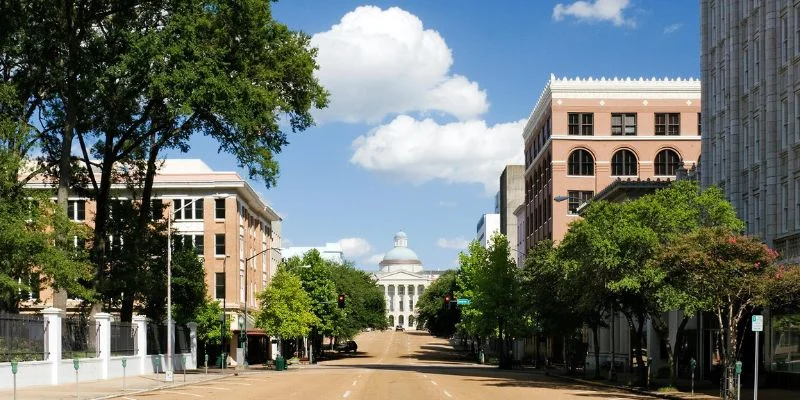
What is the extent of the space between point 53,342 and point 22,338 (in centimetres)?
251

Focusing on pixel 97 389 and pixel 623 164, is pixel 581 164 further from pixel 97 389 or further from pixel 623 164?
pixel 97 389

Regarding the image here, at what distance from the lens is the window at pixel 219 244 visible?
9262cm

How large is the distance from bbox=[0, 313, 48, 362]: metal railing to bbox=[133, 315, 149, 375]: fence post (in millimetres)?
12387

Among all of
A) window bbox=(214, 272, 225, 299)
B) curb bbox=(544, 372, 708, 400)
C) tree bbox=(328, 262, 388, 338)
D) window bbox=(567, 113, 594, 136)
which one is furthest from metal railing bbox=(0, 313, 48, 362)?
window bbox=(567, 113, 594, 136)

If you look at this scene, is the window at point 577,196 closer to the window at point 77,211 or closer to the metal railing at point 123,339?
the window at point 77,211

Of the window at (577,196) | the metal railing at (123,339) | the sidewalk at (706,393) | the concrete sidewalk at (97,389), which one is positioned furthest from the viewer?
the window at (577,196)

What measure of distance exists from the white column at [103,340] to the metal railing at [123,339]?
1.08 meters

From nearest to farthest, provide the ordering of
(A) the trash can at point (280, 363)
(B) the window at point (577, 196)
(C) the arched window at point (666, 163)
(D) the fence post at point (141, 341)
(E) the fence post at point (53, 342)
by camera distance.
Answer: (E) the fence post at point (53, 342) → (D) the fence post at point (141, 341) → (A) the trash can at point (280, 363) → (C) the arched window at point (666, 163) → (B) the window at point (577, 196)

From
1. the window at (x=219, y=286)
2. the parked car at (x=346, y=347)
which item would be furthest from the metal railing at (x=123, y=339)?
the parked car at (x=346, y=347)

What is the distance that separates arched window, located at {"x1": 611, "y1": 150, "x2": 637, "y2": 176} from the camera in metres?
93.3

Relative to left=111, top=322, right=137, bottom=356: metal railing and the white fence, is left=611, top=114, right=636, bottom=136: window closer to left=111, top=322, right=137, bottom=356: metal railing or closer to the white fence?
the white fence

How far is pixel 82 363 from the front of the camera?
44.1 metres

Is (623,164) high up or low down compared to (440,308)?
up

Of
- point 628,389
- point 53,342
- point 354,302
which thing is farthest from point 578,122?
point 53,342
